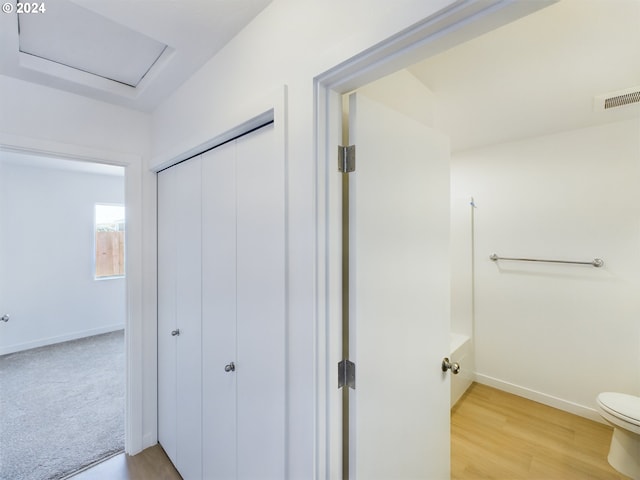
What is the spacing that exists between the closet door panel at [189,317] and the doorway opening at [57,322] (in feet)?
2.53

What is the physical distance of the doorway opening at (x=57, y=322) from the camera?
6.82ft

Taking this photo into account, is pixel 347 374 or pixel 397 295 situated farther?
pixel 397 295

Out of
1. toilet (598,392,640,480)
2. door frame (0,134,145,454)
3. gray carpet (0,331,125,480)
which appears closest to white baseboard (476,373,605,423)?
toilet (598,392,640,480)

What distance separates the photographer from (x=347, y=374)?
995 millimetres

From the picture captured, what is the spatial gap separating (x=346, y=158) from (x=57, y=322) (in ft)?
16.6

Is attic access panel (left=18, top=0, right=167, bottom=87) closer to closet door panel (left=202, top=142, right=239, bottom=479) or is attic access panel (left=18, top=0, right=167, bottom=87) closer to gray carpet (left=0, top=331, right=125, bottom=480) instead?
closet door panel (left=202, top=142, right=239, bottom=479)

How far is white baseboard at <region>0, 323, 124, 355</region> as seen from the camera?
11.8 feet

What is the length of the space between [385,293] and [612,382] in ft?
8.22

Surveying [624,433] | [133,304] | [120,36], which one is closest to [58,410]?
[133,304]

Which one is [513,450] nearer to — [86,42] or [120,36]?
[120,36]

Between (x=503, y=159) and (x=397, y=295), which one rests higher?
(x=503, y=159)

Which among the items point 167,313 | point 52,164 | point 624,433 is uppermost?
point 52,164

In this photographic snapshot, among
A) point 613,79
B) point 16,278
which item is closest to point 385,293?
point 613,79

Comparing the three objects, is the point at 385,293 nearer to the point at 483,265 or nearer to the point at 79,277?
the point at 483,265
